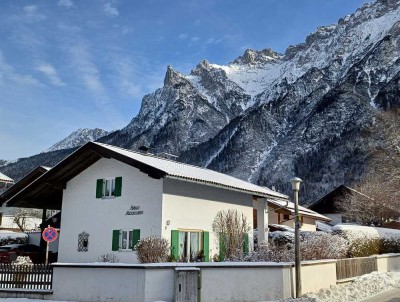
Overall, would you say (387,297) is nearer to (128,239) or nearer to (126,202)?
(128,239)

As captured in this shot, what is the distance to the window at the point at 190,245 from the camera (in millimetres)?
21047

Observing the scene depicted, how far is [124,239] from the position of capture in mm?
21562

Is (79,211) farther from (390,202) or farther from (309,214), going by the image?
(390,202)

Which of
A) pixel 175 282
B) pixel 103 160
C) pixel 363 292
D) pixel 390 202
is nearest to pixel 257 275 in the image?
pixel 175 282

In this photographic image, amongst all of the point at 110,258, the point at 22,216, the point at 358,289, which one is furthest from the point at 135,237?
the point at 22,216

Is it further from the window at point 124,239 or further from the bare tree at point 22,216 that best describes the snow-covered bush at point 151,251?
the bare tree at point 22,216

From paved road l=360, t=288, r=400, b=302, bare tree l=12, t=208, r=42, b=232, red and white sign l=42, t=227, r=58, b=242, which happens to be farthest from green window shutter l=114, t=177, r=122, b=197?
bare tree l=12, t=208, r=42, b=232

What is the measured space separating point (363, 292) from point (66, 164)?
14306 mm

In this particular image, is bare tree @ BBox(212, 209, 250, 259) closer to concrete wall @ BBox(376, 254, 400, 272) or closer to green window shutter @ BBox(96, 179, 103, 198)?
green window shutter @ BBox(96, 179, 103, 198)

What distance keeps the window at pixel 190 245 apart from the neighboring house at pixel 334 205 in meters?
39.2

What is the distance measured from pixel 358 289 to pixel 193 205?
27.9 feet

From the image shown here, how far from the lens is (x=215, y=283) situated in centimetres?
1355

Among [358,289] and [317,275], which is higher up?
[317,275]

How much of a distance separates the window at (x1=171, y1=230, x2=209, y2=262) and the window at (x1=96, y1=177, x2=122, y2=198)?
3582 mm
